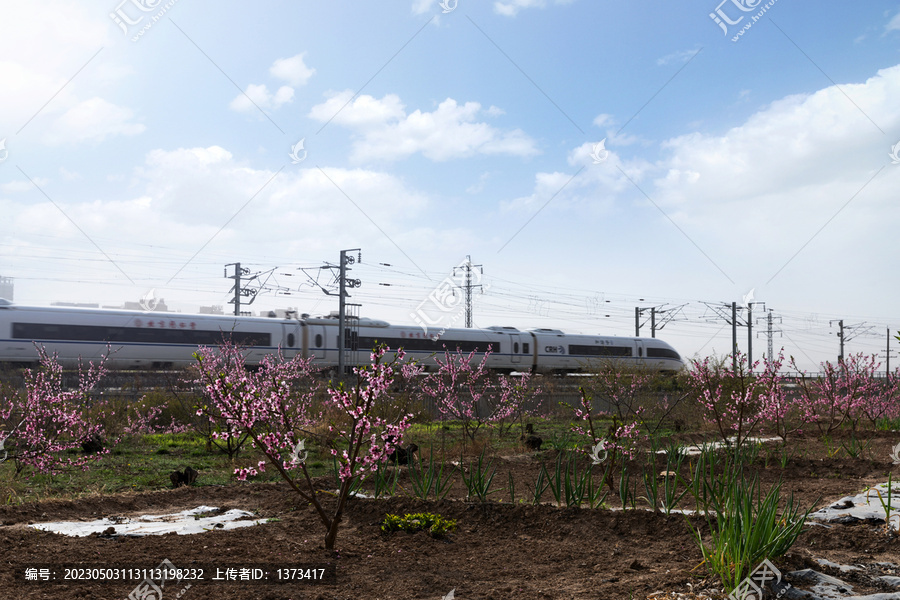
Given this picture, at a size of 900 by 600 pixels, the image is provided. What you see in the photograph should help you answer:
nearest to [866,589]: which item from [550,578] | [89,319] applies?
[550,578]

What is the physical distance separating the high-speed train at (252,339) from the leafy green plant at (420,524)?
1210cm

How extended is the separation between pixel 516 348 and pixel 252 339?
12.6m

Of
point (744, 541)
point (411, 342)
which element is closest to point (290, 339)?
point (411, 342)

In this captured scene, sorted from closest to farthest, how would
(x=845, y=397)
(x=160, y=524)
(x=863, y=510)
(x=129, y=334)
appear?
(x=863, y=510), (x=160, y=524), (x=845, y=397), (x=129, y=334)

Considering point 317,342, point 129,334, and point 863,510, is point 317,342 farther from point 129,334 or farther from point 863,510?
point 863,510

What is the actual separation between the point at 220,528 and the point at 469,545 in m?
2.00

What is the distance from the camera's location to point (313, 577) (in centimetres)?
389

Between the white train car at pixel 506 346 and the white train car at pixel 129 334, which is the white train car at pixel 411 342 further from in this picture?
the white train car at pixel 129 334

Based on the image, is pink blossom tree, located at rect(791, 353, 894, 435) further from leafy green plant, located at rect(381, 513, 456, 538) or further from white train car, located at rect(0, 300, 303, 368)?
white train car, located at rect(0, 300, 303, 368)

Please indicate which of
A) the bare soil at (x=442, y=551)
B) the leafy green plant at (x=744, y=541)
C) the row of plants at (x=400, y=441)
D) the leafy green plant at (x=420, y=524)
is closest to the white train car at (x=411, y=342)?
the row of plants at (x=400, y=441)

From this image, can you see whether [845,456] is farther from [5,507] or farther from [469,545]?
[5,507]

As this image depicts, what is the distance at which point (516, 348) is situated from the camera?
3284cm

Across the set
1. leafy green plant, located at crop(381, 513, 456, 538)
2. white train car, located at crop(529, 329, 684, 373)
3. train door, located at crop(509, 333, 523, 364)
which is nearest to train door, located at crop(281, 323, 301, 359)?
train door, located at crop(509, 333, 523, 364)

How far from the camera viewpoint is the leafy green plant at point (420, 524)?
484 centimetres
